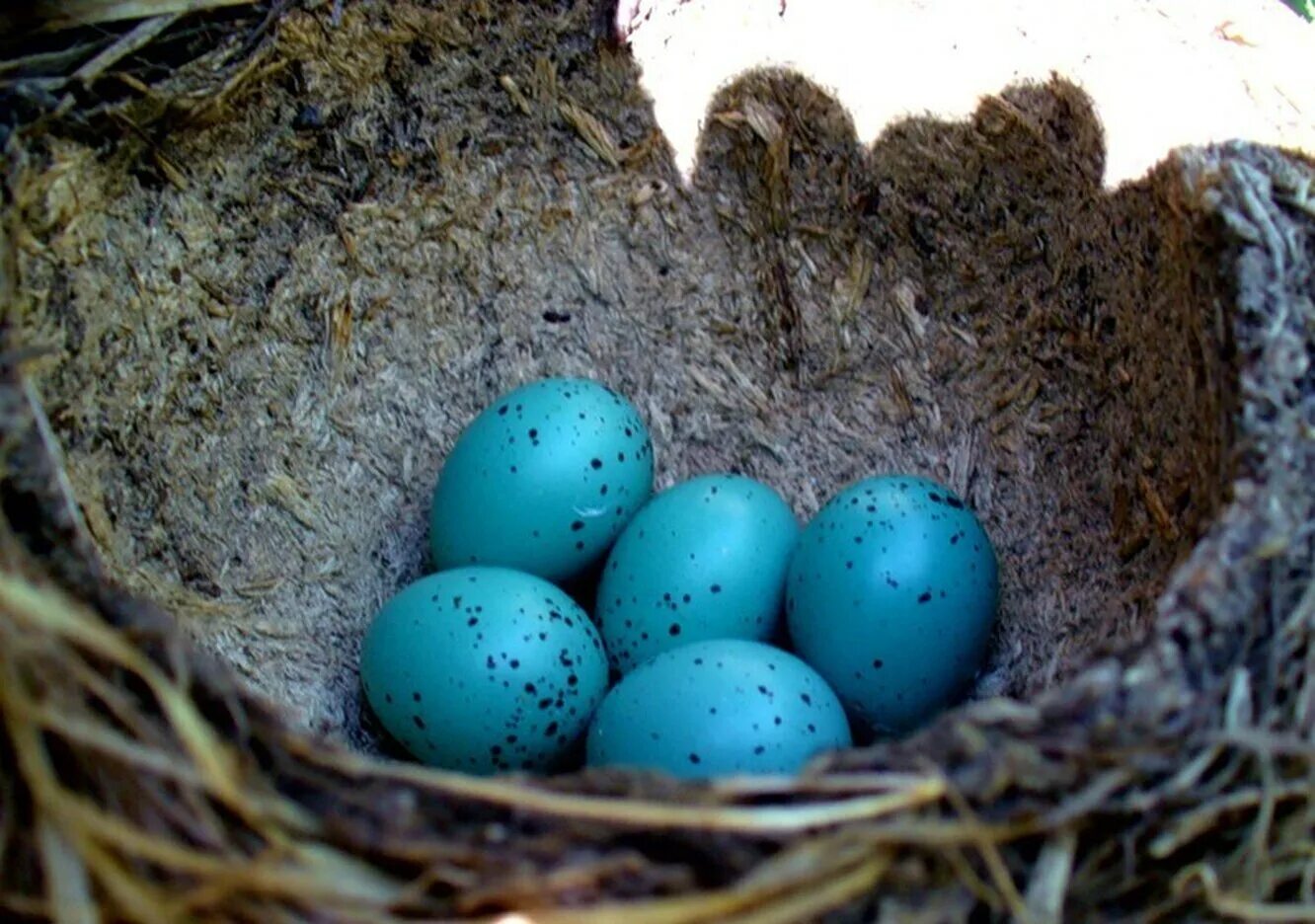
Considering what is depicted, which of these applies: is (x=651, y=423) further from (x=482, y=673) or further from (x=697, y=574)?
(x=482, y=673)

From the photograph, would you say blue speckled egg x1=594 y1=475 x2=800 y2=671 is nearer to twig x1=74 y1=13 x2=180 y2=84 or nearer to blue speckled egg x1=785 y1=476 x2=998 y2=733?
blue speckled egg x1=785 y1=476 x2=998 y2=733

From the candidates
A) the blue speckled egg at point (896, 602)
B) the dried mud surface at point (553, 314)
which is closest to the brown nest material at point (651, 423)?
the dried mud surface at point (553, 314)

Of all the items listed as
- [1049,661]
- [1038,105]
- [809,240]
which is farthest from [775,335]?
[1049,661]

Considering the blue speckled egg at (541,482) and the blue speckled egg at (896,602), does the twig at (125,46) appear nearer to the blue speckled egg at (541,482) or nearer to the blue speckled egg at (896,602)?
the blue speckled egg at (541,482)

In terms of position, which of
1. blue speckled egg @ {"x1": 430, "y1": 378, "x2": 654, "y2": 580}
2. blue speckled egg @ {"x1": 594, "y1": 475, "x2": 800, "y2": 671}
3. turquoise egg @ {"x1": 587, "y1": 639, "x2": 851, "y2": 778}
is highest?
blue speckled egg @ {"x1": 430, "y1": 378, "x2": 654, "y2": 580}

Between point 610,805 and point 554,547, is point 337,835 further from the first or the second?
point 554,547

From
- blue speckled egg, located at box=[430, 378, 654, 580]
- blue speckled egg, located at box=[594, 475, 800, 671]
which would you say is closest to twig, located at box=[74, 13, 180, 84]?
blue speckled egg, located at box=[430, 378, 654, 580]
